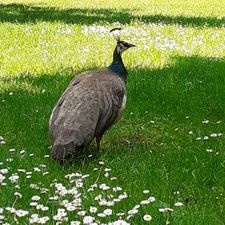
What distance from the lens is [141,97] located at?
891 centimetres

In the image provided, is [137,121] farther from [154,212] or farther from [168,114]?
[154,212]

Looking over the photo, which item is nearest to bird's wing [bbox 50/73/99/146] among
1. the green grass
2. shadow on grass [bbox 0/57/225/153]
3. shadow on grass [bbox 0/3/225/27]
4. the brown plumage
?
the brown plumage

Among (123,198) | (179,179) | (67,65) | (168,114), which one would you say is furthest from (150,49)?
(123,198)

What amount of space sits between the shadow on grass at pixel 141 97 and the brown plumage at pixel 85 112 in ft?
2.27

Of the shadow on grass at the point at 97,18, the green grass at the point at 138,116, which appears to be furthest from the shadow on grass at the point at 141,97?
the shadow on grass at the point at 97,18

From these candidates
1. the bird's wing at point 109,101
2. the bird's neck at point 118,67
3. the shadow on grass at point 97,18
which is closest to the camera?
the bird's wing at point 109,101

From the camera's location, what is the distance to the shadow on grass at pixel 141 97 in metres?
7.65

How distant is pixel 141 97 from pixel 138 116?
651mm

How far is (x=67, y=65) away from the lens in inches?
424

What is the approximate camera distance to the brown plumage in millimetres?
6090

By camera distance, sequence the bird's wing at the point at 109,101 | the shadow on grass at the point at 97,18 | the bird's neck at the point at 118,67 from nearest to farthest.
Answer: the bird's wing at the point at 109,101
the bird's neck at the point at 118,67
the shadow on grass at the point at 97,18

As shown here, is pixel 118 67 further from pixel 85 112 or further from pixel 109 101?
pixel 85 112

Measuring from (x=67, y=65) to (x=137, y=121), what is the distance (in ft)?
9.80

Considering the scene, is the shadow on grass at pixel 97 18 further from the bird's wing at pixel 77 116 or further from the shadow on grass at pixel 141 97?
the bird's wing at pixel 77 116
